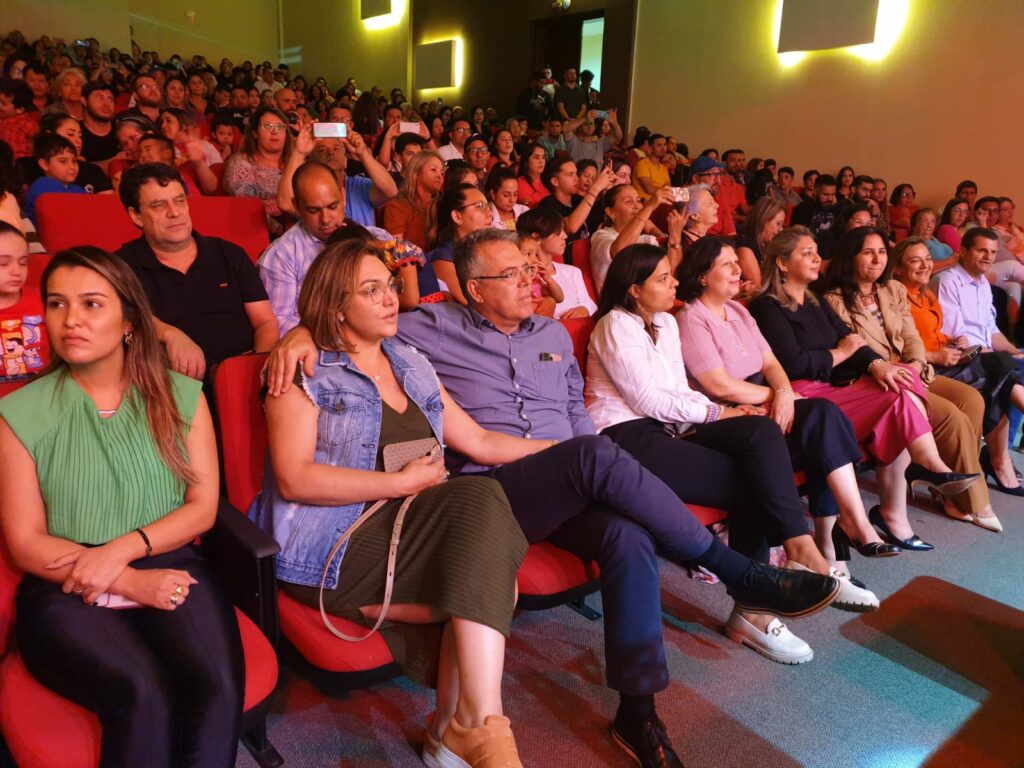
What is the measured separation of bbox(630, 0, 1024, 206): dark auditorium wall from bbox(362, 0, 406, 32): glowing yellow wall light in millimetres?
5036

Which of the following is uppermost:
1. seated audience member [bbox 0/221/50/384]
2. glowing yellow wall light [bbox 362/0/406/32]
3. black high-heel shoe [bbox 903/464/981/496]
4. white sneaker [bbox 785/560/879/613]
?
glowing yellow wall light [bbox 362/0/406/32]

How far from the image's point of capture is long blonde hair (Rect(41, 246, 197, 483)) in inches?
55.8

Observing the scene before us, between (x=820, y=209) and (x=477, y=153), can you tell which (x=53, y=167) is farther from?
(x=820, y=209)

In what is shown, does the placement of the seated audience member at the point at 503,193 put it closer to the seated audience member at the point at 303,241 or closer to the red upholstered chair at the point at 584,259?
the red upholstered chair at the point at 584,259

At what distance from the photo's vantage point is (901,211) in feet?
25.7

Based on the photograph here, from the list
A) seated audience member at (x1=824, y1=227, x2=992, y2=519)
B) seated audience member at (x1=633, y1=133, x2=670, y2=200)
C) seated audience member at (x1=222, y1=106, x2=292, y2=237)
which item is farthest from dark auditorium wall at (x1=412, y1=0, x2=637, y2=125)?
seated audience member at (x1=824, y1=227, x2=992, y2=519)

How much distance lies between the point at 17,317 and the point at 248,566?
3.26 ft

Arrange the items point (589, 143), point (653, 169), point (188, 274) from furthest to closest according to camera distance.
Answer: point (589, 143)
point (653, 169)
point (188, 274)

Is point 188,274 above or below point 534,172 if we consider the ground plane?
below

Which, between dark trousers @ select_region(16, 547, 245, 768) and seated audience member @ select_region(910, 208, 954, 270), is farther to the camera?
seated audience member @ select_region(910, 208, 954, 270)

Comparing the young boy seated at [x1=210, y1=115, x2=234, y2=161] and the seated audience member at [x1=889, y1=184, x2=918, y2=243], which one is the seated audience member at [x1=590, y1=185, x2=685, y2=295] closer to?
the young boy seated at [x1=210, y1=115, x2=234, y2=161]

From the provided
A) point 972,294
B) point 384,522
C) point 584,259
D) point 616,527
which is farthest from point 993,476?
point 384,522

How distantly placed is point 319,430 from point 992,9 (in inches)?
351

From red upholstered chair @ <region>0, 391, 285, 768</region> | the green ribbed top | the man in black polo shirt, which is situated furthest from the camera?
the man in black polo shirt
